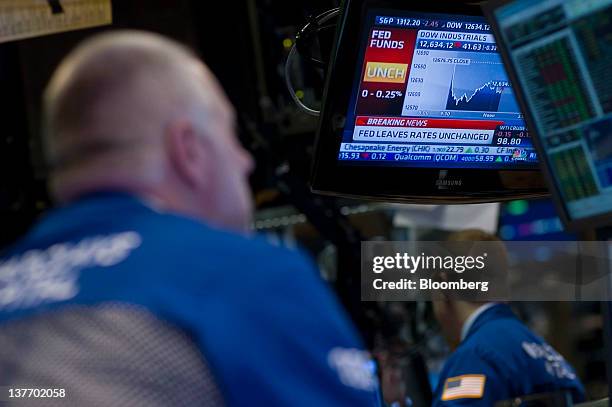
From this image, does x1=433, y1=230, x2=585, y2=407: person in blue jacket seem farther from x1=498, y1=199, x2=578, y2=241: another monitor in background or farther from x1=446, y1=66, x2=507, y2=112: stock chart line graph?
x1=498, y1=199, x2=578, y2=241: another monitor in background

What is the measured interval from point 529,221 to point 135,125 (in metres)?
7.04

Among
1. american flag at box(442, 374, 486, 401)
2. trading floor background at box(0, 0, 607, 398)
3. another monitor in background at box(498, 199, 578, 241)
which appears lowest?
another monitor in background at box(498, 199, 578, 241)

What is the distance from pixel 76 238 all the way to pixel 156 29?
15.1 feet

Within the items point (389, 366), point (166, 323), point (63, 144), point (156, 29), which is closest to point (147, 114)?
point (63, 144)

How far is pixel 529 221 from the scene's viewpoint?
26.9ft

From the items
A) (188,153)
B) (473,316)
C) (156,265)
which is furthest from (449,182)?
(156,265)

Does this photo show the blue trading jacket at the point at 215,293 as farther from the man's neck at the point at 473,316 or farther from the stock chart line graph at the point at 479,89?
the man's neck at the point at 473,316

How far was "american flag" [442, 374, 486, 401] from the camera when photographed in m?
3.76

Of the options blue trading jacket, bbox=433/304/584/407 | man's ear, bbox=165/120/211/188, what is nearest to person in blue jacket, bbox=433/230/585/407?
blue trading jacket, bbox=433/304/584/407

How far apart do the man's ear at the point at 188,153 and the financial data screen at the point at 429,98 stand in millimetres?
1470

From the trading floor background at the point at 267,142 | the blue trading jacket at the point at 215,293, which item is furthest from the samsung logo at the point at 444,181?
the trading floor background at the point at 267,142

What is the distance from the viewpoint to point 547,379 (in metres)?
3.88

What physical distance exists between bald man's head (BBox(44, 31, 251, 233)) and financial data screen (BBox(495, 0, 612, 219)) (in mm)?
899

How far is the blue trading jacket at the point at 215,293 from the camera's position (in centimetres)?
123
